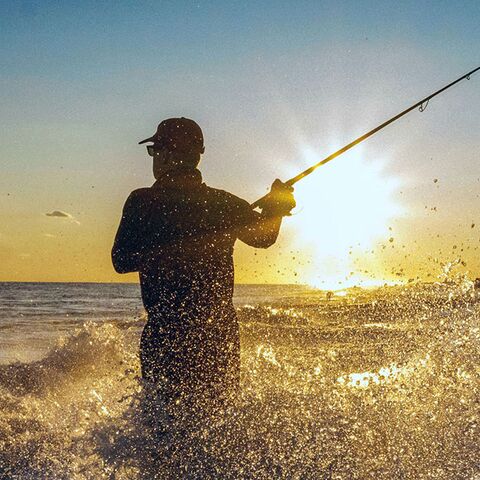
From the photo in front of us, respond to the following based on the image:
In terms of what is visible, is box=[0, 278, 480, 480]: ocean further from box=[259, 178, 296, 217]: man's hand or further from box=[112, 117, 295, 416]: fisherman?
box=[259, 178, 296, 217]: man's hand

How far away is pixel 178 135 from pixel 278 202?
31.8 inches

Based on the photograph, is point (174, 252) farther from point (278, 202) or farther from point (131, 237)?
point (278, 202)

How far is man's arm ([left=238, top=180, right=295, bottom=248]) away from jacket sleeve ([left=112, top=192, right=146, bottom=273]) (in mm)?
584

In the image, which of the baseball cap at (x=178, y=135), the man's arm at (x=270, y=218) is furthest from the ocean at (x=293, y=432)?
the baseball cap at (x=178, y=135)

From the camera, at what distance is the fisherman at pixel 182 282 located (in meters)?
2.99

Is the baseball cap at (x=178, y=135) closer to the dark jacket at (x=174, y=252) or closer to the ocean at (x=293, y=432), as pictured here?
the dark jacket at (x=174, y=252)

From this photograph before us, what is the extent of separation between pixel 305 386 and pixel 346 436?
4.66 feet

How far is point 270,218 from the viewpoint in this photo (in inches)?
142

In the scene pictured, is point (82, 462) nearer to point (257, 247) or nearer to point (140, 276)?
point (140, 276)

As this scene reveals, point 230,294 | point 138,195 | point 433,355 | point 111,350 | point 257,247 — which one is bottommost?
point 111,350

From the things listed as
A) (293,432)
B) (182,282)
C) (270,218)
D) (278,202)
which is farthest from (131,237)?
(293,432)

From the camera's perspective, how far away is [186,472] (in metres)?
2.94

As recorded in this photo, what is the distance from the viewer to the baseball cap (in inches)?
126

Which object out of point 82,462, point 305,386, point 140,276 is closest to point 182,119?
point 140,276
